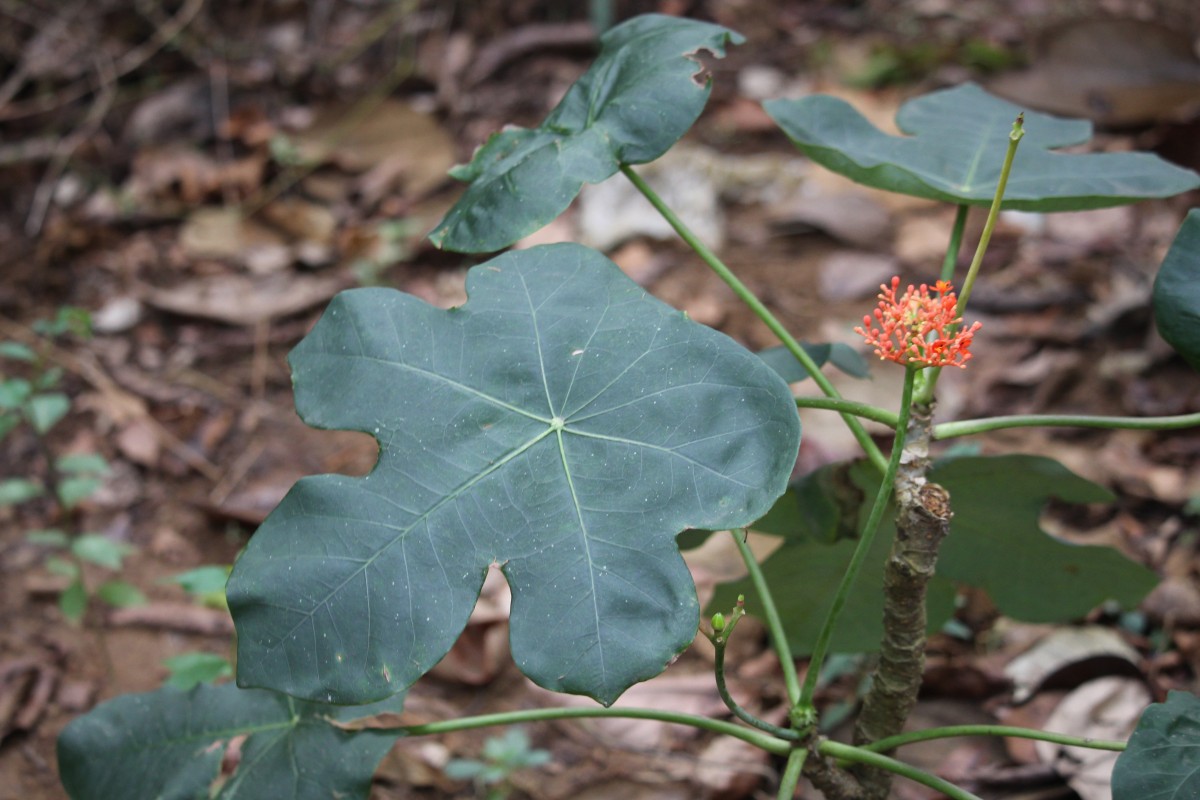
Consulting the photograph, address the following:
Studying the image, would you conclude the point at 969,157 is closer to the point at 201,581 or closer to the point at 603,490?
the point at 603,490

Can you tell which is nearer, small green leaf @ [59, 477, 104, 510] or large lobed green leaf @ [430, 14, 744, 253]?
large lobed green leaf @ [430, 14, 744, 253]

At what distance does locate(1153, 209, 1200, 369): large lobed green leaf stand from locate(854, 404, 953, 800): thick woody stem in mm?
227

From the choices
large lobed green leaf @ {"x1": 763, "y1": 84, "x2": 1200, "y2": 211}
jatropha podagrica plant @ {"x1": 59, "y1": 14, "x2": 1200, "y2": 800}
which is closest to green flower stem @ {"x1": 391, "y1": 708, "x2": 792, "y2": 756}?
jatropha podagrica plant @ {"x1": 59, "y1": 14, "x2": 1200, "y2": 800}

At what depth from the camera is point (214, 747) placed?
1104mm

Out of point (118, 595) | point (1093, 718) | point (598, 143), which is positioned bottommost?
point (1093, 718)

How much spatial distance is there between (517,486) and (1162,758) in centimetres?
58

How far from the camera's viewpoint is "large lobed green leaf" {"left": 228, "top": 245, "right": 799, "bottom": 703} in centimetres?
80

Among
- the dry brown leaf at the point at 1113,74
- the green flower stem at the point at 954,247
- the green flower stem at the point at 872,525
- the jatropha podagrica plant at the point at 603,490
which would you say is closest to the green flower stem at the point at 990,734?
the jatropha podagrica plant at the point at 603,490

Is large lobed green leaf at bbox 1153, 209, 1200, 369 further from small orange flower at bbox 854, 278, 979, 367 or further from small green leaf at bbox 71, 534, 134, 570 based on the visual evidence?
small green leaf at bbox 71, 534, 134, 570

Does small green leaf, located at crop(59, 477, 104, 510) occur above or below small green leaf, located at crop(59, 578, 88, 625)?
above

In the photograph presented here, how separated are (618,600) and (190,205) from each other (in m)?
2.63

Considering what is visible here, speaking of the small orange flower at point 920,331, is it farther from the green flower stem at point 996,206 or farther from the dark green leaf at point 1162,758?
the dark green leaf at point 1162,758

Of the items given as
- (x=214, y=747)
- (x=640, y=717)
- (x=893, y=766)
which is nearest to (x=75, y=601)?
(x=214, y=747)

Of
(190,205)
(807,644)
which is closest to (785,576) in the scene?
(807,644)
